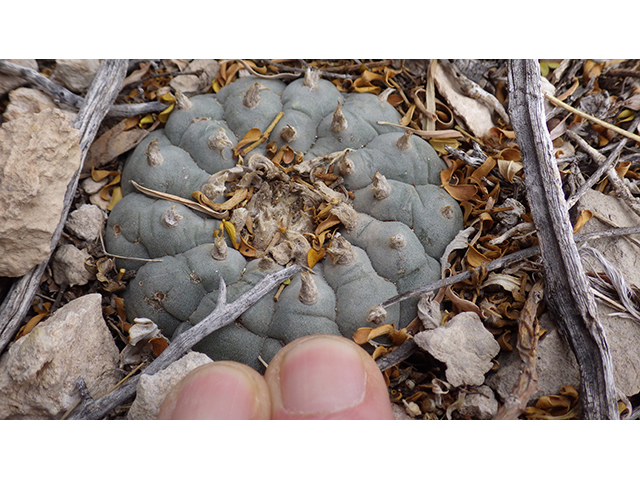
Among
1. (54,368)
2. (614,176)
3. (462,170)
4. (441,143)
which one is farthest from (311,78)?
(54,368)

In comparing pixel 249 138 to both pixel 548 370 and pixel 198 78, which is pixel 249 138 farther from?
pixel 548 370

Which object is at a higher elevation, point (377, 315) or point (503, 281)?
point (503, 281)

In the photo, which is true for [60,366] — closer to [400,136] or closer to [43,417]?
[43,417]

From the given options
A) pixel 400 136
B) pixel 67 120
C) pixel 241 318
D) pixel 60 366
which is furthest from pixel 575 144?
pixel 60 366

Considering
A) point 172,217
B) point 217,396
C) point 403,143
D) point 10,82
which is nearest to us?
point 217,396

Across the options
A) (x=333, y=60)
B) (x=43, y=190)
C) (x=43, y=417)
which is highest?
(x=333, y=60)

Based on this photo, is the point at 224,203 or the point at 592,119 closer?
the point at 224,203

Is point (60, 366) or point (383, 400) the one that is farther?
point (60, 366)
